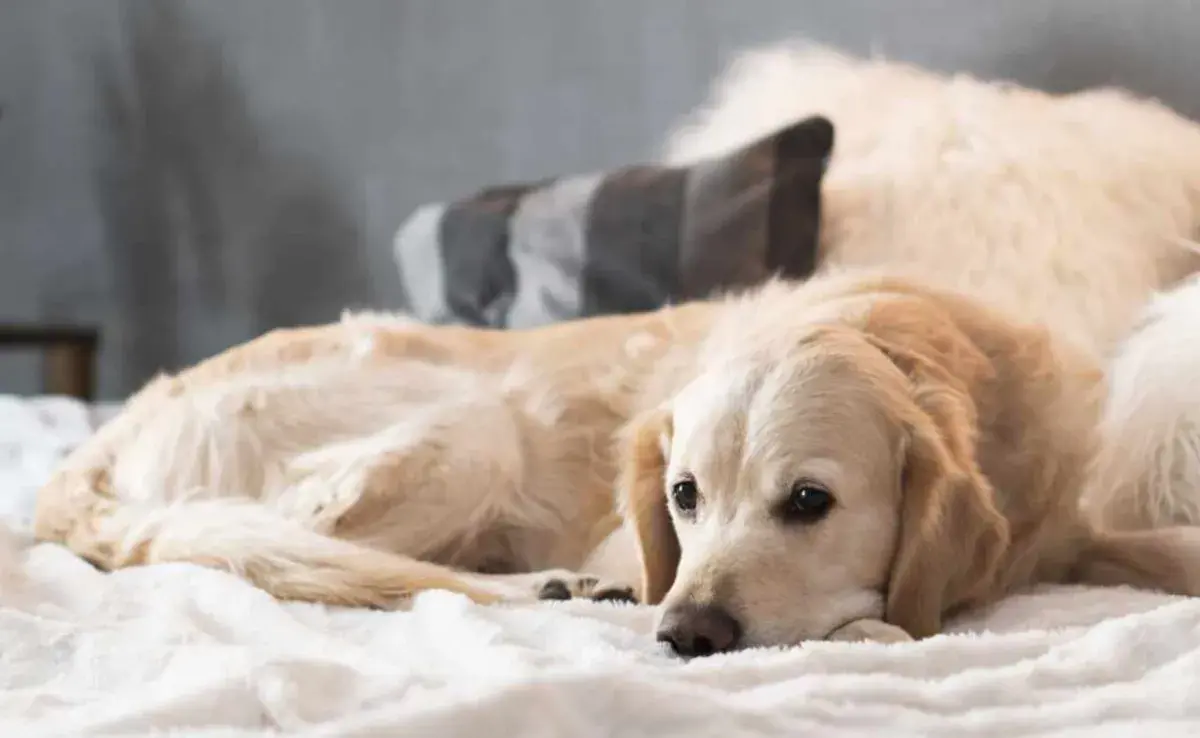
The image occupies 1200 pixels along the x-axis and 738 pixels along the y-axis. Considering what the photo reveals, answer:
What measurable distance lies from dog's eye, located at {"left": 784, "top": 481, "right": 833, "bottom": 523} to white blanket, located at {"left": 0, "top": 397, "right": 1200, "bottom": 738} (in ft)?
0.60

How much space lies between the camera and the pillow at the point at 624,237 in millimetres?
2100

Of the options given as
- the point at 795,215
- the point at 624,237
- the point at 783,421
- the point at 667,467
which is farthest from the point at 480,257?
the point at 783,421

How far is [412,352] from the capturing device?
6.45 feet

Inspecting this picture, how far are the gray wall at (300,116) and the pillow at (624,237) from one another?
565 millimetres

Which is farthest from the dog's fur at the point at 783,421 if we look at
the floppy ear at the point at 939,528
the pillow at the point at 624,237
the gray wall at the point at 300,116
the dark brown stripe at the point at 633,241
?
the gray wall at the point at 300,116

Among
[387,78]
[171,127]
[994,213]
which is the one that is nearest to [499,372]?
[994,213]

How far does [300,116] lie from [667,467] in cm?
294

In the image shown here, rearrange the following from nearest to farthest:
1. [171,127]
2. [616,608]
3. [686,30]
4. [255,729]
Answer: [255,729], [616,608], [686,30], [171,127]

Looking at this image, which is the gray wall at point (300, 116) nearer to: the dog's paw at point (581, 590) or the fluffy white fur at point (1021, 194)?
the fluffy white fur at point (1021, 194)

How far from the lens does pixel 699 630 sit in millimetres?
1123

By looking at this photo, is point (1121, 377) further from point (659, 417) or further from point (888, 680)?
point (888, 680)

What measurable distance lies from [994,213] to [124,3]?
3557 millimetres

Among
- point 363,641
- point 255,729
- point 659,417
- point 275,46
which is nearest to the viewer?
point 255,729

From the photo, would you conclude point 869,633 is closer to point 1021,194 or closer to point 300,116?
point 1021,194
